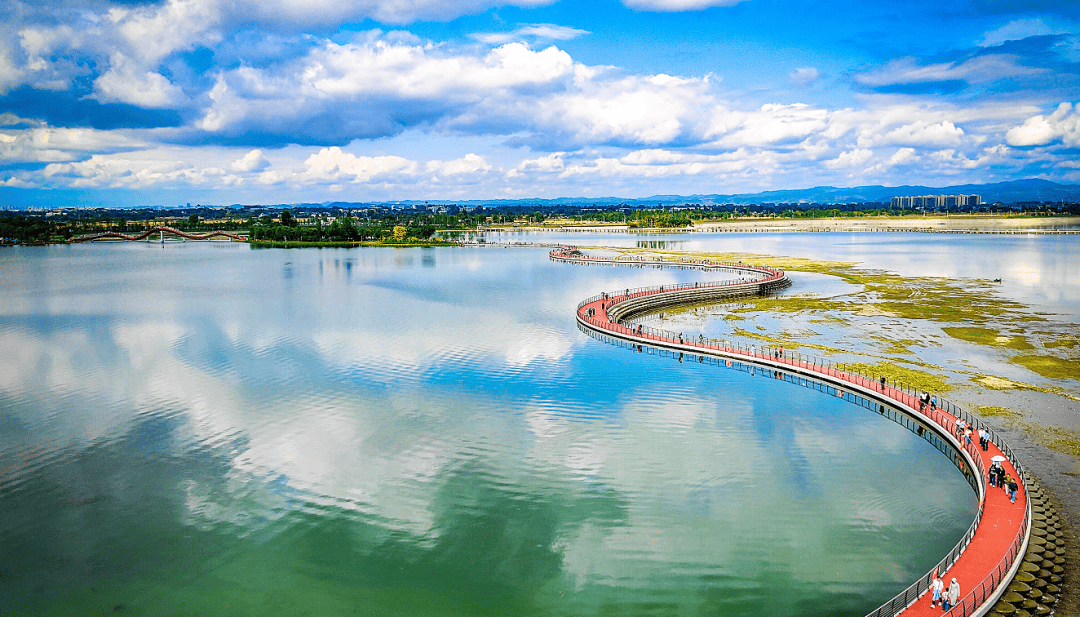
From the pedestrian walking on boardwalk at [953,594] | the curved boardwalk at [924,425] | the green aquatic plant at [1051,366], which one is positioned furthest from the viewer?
the green aquatic plant at [1051,366]

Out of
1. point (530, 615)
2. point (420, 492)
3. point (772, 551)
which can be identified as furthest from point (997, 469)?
point (420, 492)

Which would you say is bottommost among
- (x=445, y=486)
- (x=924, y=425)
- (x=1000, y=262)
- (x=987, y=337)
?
(x=445, y=486)

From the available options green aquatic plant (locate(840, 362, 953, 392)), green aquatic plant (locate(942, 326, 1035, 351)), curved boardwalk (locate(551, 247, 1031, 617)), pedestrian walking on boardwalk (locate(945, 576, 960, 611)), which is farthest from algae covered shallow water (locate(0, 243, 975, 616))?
green aquatic plant (locate(942, 326, 1035, 351))

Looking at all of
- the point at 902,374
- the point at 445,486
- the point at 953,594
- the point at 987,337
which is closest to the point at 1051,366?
the point at 987,337

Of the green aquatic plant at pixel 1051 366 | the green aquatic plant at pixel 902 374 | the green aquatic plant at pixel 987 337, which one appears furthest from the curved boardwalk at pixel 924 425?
the green aquatic plant at pixel 987 337

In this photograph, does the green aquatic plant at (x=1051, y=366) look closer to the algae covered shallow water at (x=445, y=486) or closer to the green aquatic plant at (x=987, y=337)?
the green aquatic plant at (x=987, y=337)

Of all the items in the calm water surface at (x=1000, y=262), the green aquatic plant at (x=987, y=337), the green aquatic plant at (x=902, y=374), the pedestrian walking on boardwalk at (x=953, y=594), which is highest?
the calm water surface at (x=1000, y=262)

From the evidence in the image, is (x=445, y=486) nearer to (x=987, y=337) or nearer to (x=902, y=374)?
(x=902, y=374)
